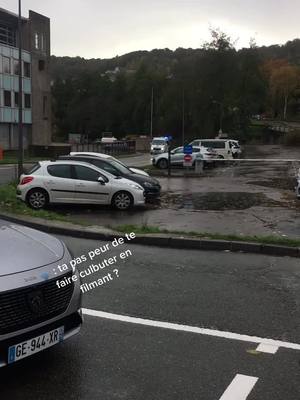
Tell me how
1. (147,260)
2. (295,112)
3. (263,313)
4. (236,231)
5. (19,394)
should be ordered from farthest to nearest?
(295,112) < (236,231) < (147,260) < (263,313) < (19,394)

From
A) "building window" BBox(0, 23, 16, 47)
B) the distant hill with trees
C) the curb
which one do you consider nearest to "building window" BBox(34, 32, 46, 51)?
"building window" BBox(0, 23, 16, 47)

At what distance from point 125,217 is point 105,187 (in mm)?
1537

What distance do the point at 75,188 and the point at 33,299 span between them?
1126 cm

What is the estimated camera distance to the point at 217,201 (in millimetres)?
17312

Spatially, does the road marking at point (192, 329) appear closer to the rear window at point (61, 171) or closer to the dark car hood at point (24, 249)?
the dark car hood at point (24, 249)

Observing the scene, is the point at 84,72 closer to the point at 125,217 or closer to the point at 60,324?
the point at 125,217

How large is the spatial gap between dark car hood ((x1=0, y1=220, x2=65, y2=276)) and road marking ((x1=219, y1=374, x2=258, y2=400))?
63.3 inches

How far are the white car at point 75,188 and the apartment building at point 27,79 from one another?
44381 millimetres

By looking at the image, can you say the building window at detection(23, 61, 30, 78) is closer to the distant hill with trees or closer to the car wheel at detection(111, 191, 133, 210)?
the distant hill with trees

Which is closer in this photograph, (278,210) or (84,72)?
(278,210)

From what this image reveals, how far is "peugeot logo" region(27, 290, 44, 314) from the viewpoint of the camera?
12.6 ft

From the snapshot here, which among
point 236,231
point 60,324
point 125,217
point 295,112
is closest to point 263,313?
point 60,324

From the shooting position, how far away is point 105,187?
15055 millimetres

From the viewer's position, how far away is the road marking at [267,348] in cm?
469
